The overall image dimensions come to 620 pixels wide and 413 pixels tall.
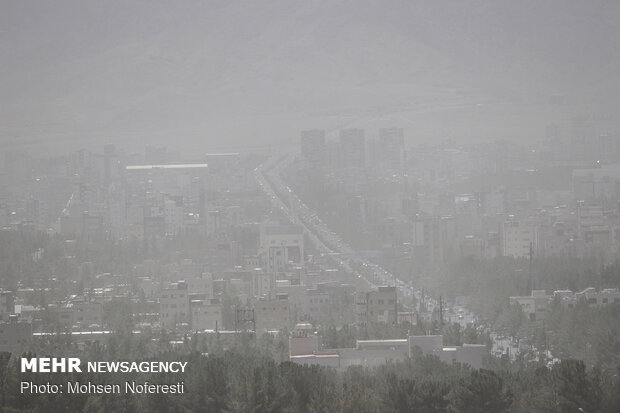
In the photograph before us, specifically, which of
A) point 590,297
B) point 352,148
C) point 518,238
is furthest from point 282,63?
point 590,297

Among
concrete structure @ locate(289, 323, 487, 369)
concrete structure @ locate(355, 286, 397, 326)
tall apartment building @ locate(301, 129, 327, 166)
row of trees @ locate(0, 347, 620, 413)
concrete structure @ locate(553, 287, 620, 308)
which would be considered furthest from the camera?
tall apartment building @ locate(301, 129, 327, 166)

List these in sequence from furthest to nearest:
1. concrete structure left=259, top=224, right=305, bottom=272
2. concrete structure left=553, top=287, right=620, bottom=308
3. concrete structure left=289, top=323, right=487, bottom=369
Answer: concrete structure left=259, top=224, right=305, bottom=272, concrete structure left=553, top=287, right=620, bottom=308, concrete structure left=289, top=323, right=487, bottom=369

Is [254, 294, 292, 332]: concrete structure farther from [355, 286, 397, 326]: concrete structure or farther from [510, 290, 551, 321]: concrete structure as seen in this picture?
[510, 290, 551, 321]: concrete structure

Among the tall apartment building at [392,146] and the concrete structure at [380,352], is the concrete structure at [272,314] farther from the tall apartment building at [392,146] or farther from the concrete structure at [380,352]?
the tall apartment building at [392,146]

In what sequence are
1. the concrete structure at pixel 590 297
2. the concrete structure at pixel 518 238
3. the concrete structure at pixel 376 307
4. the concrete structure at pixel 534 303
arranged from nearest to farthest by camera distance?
the concrete structure at pixel 534 303
the concrete structure at pixel 590 297
the concrete structure at pixel 376 307
the concrete structure at pixel 518 238

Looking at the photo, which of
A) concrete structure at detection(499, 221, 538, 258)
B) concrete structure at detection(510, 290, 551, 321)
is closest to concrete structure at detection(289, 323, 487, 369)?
concrete structure at detection(510, 290, 551, 321)

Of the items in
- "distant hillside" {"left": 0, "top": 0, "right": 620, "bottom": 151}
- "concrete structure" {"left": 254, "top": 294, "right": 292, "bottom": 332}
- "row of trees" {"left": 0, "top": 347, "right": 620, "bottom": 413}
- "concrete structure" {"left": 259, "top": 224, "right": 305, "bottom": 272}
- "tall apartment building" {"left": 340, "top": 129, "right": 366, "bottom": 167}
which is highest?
"distant hillside" {"left": 0, "top": 0, "right": 620, "bottom": 151}

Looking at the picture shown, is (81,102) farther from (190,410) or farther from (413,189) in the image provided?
(190,410)

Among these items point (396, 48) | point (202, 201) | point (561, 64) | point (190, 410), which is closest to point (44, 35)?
point (396, 48)

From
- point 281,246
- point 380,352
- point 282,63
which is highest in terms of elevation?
point 282,63

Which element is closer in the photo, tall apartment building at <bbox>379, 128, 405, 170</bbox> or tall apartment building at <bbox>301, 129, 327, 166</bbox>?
tall apartment building at <bbox>301, 129, 327, 166</bbox>

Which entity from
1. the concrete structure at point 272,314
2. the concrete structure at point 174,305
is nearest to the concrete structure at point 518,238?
the concrete structure at point 272,314

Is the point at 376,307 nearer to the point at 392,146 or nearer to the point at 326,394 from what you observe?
the point at 326,394
